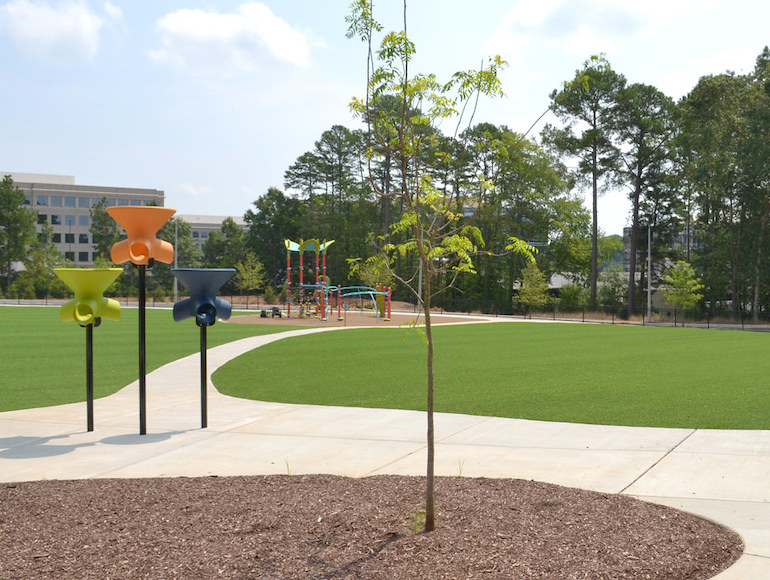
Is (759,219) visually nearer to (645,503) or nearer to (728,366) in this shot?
(728,366)

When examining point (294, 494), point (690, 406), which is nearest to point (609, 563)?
point (294, 494)

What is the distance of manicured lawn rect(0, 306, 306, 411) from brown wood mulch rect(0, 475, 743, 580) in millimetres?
6719

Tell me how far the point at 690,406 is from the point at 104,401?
9497 mm

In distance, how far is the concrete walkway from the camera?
6527mm

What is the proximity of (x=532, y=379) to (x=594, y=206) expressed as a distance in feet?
174

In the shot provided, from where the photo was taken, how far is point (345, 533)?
5.04m

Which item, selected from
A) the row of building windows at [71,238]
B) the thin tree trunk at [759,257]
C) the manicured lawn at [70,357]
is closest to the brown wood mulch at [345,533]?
the manicured lawn at [70,357]

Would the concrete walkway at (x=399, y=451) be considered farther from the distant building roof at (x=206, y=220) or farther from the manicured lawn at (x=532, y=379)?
the distant building roof at (x=206, y=220)

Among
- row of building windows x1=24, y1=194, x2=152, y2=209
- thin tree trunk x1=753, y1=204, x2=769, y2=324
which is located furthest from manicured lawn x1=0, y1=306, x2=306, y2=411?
row of building windows x1=24, y1=194, x2=152, y2=209

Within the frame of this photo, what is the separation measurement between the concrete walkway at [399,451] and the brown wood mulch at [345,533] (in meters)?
0.61

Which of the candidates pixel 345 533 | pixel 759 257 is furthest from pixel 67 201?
pixel 345 533

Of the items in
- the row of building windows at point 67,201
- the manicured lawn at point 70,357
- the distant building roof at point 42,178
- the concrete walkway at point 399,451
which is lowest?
the manicured lawn at point 70,357

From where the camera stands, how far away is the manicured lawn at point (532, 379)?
10867mm

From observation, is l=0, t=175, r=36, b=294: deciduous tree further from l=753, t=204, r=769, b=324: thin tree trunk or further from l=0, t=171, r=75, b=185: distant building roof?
l=753, t=204, r=769, b=324: thin tree trunk
